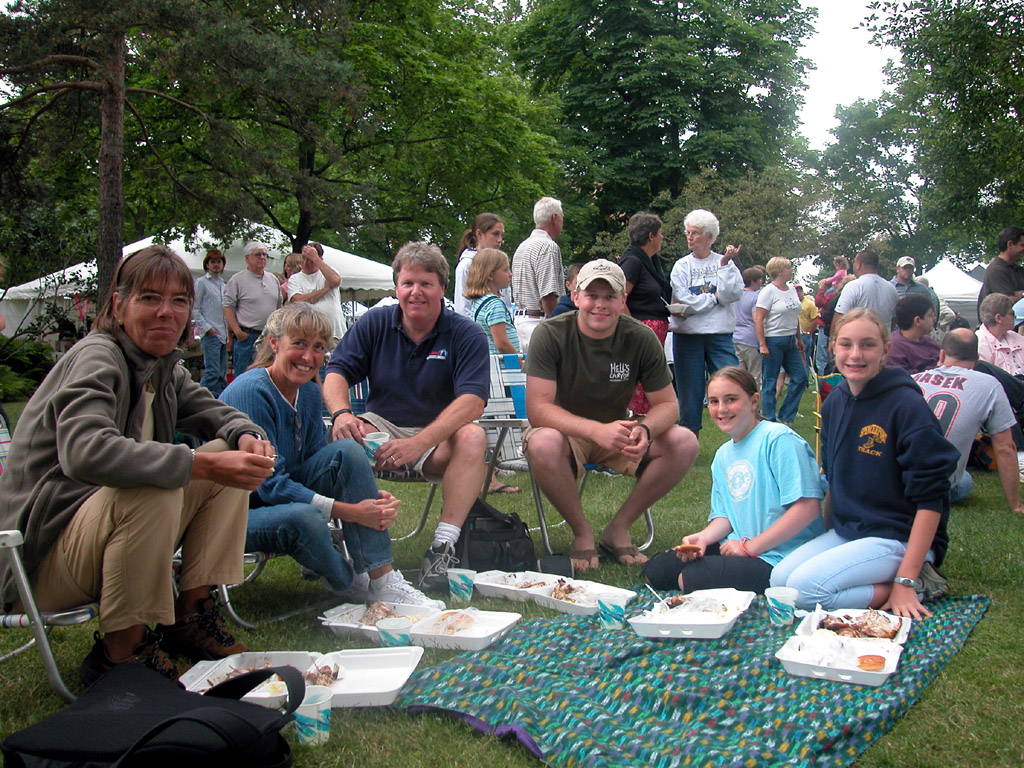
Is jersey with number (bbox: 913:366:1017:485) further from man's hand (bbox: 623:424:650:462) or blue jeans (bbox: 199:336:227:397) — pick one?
blue jeans (bbox: 199:336:227:397)

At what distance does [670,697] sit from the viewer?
239 centimetres

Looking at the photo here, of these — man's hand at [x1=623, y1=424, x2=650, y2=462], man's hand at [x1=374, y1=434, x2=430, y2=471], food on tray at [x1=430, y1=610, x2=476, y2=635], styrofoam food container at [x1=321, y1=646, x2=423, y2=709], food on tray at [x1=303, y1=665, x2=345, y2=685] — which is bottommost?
food on tray at [x1=430, y1=610, x2=476, y2=635]

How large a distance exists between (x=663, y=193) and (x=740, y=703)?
75.4 feet

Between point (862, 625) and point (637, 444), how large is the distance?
132cm

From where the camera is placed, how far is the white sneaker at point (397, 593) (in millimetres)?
3320

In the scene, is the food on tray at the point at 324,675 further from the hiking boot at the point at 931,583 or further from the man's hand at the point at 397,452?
the hiking boot at the point at 931,583

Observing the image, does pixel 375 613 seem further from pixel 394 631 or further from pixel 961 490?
pixel 961 490

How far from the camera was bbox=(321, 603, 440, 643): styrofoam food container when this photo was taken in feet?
9.96

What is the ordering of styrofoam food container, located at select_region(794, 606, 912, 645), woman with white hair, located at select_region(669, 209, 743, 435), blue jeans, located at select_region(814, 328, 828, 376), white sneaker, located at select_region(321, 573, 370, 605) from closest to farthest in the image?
styrofoam food container, located at select_region(794, 606, 912, 645)
white sneaker, located at select_region(321, 573, 370, 605)
woman with white hair, located at select_region(669, 209, 743, 435)
blue jeans, located at select_region(814, 328, 828, 376)

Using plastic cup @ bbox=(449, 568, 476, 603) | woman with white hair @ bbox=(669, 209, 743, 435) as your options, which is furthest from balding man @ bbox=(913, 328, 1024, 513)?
plastic cup @ bbox=(449, 568, 476, 603)

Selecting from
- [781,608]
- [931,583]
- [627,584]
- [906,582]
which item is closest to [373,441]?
[627,584]

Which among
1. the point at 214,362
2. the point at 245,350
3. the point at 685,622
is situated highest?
the point at 245,350

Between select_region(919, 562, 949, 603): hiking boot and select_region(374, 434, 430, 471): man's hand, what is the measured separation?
6.90ft

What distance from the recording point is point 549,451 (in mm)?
3951
